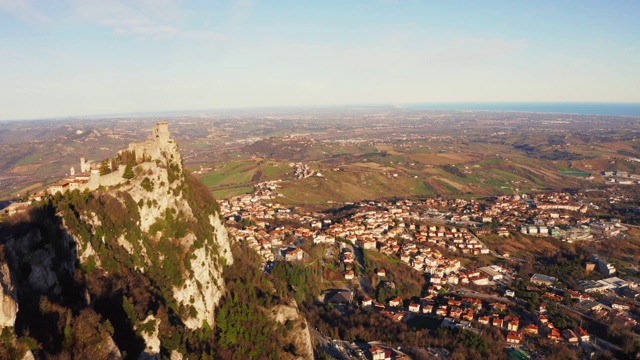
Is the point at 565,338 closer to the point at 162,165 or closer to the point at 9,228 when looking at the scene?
the point at 162,165

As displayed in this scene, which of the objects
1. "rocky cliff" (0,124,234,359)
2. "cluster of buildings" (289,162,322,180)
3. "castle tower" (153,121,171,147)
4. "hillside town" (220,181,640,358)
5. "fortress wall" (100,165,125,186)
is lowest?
"hillside town" (220,181,640,358)

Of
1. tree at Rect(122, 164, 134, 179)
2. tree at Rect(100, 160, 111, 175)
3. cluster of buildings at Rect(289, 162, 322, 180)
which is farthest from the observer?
cluster of buildings at Rect(289, 162, 322, 180)

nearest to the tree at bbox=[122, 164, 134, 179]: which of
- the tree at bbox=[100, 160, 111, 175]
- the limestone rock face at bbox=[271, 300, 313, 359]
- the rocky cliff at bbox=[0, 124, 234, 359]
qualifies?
the rocky cliff at bbox=[0, 124, 234, 359]

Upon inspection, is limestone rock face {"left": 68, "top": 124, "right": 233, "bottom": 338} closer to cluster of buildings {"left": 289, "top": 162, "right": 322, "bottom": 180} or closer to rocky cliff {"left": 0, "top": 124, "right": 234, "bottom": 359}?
rocky cliff {"left": 0, "top": 124, "right": 234, "bottom": 359}

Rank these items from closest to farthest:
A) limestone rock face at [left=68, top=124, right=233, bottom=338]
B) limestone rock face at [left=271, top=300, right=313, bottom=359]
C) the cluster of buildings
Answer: limestone rock face at [left=68, top=124, right=233, bottom=338] < limestone rock face at [left=271, top=300, right=313, bottom=359] < the cluster of buildings

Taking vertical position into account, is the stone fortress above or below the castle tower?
below

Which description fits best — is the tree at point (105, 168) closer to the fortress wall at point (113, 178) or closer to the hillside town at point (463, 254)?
the fortress wall at point (113, 178)

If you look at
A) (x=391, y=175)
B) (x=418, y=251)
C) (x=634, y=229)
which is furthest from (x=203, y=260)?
(x=391, y=175)

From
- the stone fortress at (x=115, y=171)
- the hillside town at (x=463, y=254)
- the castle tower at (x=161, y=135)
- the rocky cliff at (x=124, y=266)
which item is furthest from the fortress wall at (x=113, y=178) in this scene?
the hillside town at (x=463, y=254)
